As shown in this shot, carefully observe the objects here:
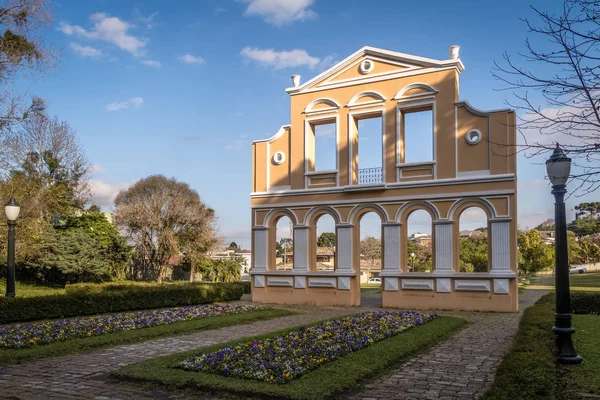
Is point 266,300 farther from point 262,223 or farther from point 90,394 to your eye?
point 90,394

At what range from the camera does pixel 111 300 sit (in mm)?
16797

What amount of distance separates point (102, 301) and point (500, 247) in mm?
13125

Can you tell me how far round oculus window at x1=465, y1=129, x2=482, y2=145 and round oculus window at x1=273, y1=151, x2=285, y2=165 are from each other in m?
7.52

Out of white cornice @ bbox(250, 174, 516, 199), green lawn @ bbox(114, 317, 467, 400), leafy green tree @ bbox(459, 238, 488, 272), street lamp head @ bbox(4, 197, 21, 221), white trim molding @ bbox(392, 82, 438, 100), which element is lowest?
green lawn @ bbox(114, 317, 467, 400)

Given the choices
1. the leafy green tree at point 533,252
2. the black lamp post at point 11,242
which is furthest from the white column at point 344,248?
the leafy green tree at point 533,252

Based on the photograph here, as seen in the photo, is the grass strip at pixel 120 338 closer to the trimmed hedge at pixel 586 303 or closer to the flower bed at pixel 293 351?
the flower bed at pixel 293 351

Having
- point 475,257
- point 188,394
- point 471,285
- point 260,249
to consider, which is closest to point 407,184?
point 471,285

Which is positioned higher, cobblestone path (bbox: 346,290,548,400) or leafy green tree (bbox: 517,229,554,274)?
leafy green tree (bbox: 517,229,554,274)

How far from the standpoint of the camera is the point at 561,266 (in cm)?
805

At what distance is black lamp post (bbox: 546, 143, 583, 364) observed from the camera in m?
8.00

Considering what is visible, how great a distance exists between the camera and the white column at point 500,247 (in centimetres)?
1714

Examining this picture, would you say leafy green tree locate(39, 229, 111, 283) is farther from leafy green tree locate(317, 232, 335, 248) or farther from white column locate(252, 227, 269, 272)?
leafy green tree locate(317, 232, 335, 248)

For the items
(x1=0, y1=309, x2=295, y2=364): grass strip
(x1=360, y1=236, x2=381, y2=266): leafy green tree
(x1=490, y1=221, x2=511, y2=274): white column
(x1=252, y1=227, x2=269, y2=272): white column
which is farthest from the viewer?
(x1=360, y1=236, x2=381, y2=266): leafy green tree

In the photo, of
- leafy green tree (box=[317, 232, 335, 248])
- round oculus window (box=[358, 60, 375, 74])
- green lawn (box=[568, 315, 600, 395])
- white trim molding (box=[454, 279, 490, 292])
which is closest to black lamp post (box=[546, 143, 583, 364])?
green lawn (box=[568, 315, 600, 395])
